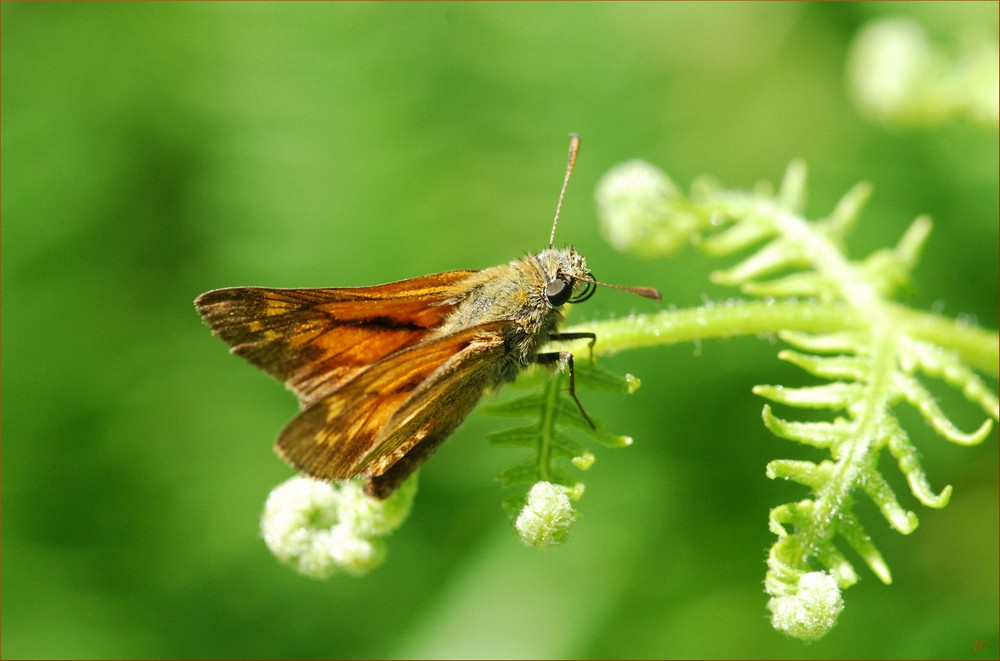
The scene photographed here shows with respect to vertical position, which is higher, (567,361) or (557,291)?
(557,291)

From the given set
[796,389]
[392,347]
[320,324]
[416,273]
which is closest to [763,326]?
[796,389]

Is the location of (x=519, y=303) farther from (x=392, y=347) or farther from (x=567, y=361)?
(x=392, y=347)

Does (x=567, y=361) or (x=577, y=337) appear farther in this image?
(x=577, y=337)

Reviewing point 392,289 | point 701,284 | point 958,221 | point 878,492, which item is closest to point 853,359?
point 878,492

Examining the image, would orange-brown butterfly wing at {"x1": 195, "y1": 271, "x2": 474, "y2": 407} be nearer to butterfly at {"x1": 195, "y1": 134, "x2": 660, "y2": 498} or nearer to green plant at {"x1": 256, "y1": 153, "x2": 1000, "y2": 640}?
butterfly at {"x1": 195, "y1": 134, "x2": 660, "y2": 498}

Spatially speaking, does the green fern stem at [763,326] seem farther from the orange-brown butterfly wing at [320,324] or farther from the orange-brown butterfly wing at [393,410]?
the orange-brown butterfly wing at [320,324]

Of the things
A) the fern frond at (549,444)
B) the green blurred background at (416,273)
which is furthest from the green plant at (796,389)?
the green blurred background at (416,273)
